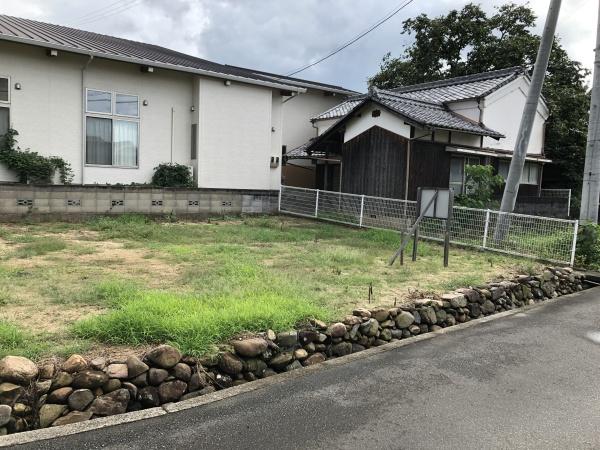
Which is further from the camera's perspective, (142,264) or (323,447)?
(142,264)

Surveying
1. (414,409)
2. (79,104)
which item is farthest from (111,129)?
(414,409)

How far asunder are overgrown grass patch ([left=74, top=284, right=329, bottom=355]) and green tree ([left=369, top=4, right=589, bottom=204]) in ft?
57.2

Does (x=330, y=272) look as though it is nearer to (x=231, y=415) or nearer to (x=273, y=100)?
(x=231, y=415)

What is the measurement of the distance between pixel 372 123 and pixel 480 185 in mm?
3601

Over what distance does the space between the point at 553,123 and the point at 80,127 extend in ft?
54.7

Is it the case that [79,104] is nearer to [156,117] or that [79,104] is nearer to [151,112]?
[151,112]

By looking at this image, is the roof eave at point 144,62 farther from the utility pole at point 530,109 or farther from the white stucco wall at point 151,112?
the utility pole at point 530,109

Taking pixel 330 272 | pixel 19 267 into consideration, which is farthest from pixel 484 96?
pixel 19 267

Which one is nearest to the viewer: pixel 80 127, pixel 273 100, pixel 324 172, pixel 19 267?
pixel 19 267

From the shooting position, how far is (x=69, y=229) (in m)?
9.48

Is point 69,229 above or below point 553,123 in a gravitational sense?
below

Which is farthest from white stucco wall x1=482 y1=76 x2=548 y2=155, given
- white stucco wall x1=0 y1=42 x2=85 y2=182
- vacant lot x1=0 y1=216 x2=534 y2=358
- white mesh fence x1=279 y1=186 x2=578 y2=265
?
white stucco wall x1=0 y1=42 x2=85 y2=182

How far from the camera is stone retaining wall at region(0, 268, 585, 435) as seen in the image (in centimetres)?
289

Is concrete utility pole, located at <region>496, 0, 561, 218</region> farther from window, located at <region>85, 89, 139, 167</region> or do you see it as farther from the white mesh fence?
window, located at <region>85, 89, 139, 167</region>
